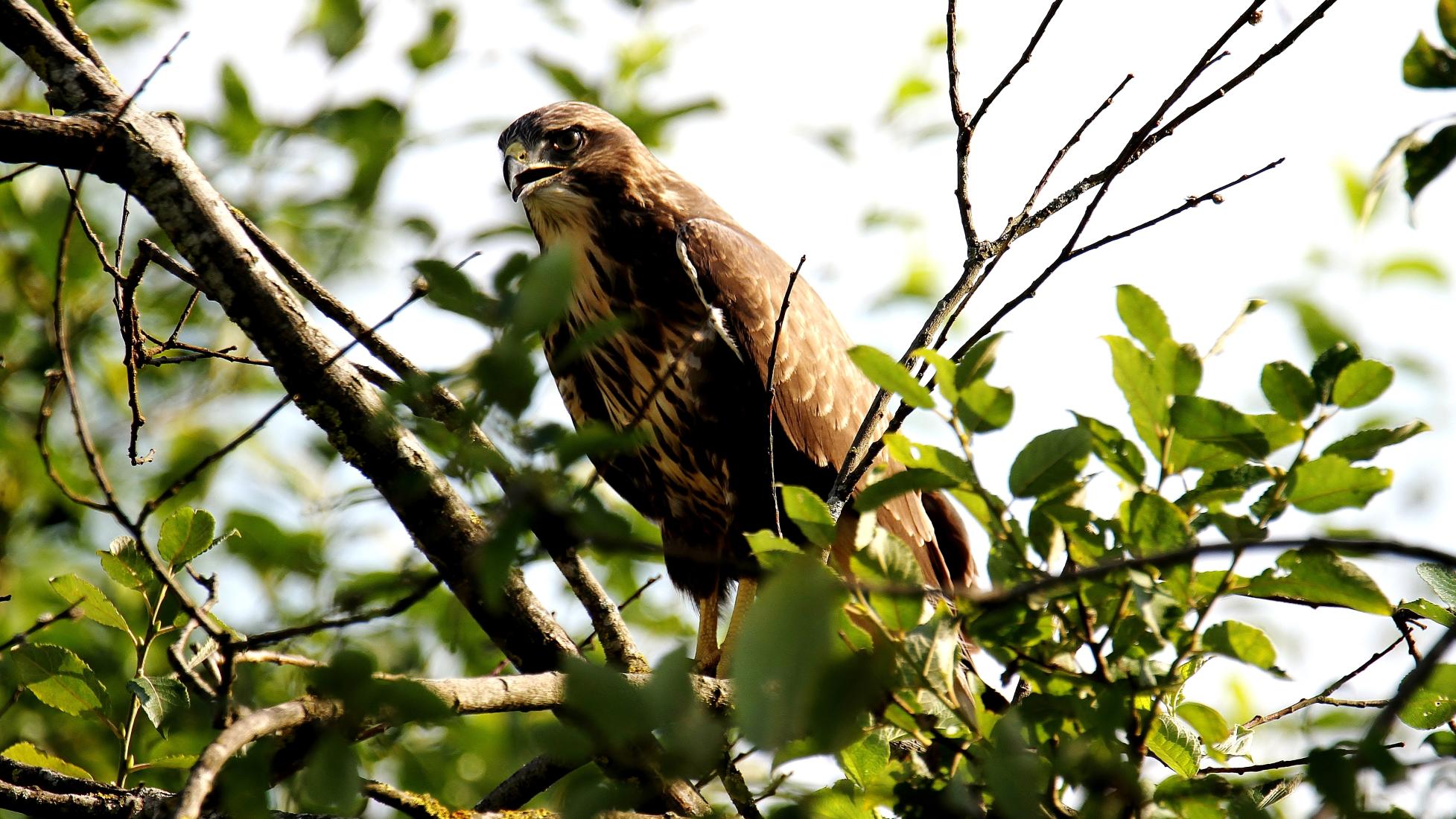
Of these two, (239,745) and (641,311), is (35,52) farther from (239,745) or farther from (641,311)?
(641,311)

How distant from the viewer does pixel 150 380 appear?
17.9 feet

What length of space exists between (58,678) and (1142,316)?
198 cm

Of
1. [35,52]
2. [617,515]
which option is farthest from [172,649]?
[35,52]

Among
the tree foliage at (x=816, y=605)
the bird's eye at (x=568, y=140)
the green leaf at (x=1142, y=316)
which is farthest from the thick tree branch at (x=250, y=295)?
the bird's eye at (x=568, y=140)

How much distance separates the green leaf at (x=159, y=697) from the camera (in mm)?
2004

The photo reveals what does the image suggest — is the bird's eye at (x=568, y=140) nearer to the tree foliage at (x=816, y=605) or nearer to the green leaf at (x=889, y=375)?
the tree foliage at (x=816, y=605)

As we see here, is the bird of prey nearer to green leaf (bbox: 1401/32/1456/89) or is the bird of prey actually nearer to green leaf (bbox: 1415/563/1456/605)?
green leaf (bbox: 1415/563/1456/605)

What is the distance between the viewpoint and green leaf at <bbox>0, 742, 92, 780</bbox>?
2.25 m

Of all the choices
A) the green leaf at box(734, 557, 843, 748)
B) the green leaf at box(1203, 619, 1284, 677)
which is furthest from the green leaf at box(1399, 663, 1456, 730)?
the green leaf at box(734, 557, 843, 748)

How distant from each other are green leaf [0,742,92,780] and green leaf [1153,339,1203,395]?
2.04 metres

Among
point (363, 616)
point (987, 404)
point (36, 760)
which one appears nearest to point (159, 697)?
point (36, 760)

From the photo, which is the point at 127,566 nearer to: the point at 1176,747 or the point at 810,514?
the point at 810,514

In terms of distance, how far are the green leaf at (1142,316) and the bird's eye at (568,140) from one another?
2.99 metres

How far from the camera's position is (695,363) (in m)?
3.61
